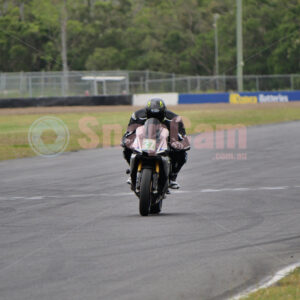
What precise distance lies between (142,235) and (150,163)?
1538 mm

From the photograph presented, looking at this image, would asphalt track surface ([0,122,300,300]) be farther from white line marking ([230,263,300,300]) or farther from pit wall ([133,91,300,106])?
pit wall ([133,91,300,106])

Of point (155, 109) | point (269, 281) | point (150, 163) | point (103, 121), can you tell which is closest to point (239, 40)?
point (103, 121)

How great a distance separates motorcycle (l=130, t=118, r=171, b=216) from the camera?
372 inches

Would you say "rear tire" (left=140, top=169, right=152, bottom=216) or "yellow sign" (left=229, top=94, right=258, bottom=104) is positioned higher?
"yellow sign" (left=229, top=94, right=258, bottom=104)

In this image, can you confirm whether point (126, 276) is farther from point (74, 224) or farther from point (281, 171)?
point (281, 171)

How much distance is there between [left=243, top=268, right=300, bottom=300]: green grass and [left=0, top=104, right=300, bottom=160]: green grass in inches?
589

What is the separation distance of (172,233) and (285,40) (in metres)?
66.0

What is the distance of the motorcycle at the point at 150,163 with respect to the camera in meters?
9.44

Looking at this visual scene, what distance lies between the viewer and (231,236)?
26.6 feet

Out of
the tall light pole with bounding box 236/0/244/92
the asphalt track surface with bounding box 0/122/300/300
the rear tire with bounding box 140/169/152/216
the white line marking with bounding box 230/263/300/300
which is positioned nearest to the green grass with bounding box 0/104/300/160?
the tall light pole with bounding box 236/0/244/92

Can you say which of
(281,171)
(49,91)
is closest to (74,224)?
(281,171)

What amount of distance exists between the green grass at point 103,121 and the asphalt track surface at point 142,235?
8082 millimetres

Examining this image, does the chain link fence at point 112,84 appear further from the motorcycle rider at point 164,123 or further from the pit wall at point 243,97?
the motorcycle rider at point 164,123

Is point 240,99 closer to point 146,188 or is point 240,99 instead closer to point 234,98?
point 234,98
